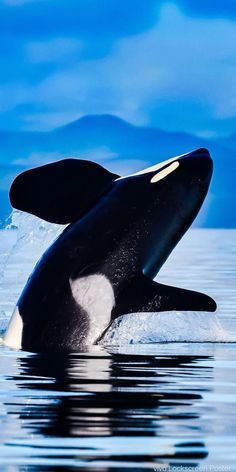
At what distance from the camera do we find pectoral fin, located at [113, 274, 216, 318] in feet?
44.3

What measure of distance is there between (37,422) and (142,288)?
5.00 metres

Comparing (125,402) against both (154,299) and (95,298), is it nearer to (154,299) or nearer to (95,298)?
(154,299)

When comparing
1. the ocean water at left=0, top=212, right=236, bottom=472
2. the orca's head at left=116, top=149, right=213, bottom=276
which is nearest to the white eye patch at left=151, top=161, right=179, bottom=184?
the orca's head at left=116, top=149, right=213, bottom=276

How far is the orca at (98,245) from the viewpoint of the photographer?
1359 cm

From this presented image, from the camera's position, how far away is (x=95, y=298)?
13.7 m

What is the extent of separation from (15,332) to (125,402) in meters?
4.32

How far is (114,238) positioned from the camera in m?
14.0

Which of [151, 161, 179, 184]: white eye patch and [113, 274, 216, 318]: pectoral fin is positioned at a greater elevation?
[151, 161, 179, 184]: white eye patch

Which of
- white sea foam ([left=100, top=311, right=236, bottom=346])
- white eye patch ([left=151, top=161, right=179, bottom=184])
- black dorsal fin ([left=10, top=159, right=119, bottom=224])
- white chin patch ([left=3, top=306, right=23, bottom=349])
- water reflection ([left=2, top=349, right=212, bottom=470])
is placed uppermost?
white eye patch ([left=151, top=161, right=179, bottom=184])

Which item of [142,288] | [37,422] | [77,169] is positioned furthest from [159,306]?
[37,422]

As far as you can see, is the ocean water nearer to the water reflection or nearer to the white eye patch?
the water reflection

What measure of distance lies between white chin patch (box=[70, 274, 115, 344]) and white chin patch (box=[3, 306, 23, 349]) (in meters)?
0.76

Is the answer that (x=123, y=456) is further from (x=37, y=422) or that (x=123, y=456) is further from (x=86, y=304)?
(x=86, y=304)

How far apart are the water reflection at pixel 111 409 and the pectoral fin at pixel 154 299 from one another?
589 mm
